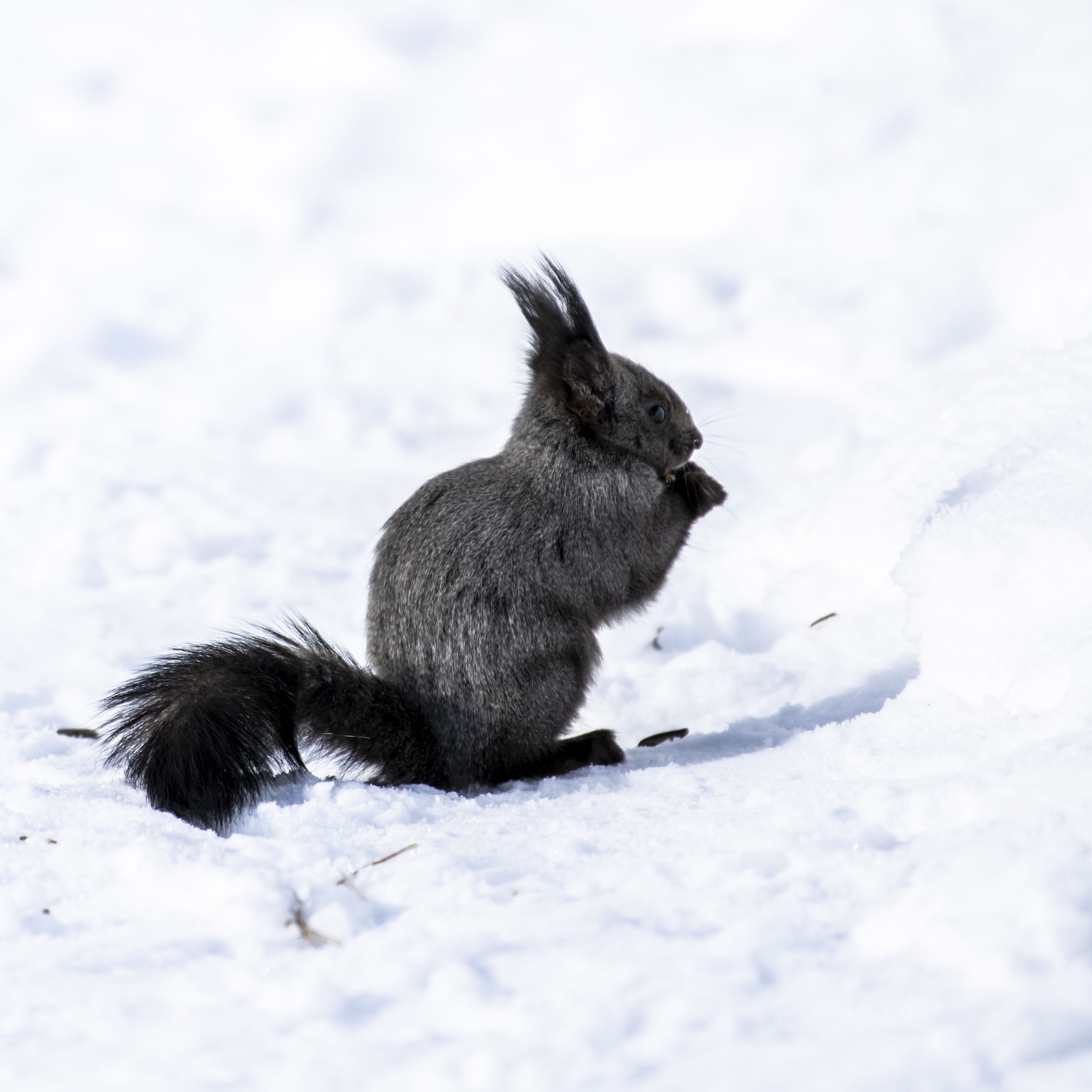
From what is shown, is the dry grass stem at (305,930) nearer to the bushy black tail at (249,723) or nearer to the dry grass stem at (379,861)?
the dry grass stem at (379,861)

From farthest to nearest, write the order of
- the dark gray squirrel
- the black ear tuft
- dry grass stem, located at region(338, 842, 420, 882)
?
the black ear tuft
the dark gray squirrel
dry grass stem, located at region(338, 842, 420, 882)

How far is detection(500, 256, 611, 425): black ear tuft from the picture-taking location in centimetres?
353

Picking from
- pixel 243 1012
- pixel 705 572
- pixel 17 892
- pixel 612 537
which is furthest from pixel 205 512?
pixel 243 1012

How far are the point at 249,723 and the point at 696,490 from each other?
70.0 inches

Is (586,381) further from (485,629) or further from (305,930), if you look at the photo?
(305,930)

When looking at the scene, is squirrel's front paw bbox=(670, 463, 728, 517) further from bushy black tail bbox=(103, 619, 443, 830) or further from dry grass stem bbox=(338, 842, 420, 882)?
dry grass stem bbox=(338, 842, 420, 882)

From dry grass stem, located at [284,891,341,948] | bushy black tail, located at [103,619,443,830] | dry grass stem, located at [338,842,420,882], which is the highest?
bushy black tail, located at [103,619,443,830]

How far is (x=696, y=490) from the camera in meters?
3.82

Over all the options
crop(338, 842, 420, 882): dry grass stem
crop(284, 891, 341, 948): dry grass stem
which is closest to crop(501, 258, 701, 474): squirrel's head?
crop(338, 842, 420, 882): dry grass stem

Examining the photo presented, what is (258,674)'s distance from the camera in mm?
2961

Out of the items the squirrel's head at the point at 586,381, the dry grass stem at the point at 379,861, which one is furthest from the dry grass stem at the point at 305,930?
the squirrel's head at the point at 586,381

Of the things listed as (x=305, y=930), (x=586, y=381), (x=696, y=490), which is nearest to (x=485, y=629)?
(x=586, y=381)

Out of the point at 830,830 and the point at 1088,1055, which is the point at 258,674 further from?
the point at 1088,1055

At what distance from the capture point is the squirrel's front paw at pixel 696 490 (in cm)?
381
